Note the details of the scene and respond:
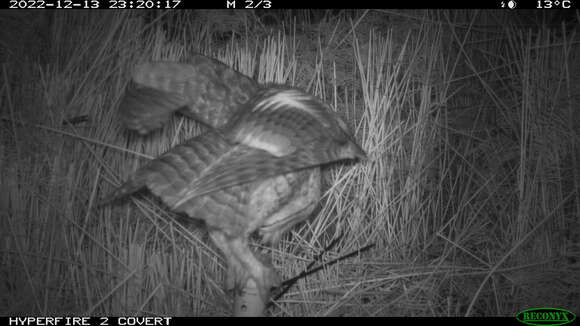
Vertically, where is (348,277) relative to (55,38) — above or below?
below

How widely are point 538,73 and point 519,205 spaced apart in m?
0.44

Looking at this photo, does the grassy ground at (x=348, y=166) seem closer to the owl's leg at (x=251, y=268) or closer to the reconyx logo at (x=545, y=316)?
the reconyx logo at (x=545, y=316)

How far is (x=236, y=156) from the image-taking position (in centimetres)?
87

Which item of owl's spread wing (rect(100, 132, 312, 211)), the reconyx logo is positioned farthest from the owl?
the reconyx logo

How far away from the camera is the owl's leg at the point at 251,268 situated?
0.88 meters

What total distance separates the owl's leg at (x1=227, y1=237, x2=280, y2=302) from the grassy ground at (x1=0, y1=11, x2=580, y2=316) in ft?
0.77

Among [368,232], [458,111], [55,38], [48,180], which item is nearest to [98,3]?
[55,38]

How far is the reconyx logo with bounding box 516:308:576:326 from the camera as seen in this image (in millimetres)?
1047

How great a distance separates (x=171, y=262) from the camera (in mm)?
1127

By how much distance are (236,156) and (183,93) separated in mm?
225

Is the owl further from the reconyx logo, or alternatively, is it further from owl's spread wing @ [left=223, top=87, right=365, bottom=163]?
the reconyx logo

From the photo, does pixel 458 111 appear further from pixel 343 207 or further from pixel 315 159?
pixel 315 159

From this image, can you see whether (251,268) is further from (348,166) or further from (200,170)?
(348,166)

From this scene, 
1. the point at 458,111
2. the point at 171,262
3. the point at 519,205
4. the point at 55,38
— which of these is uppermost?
the point at 55,38
